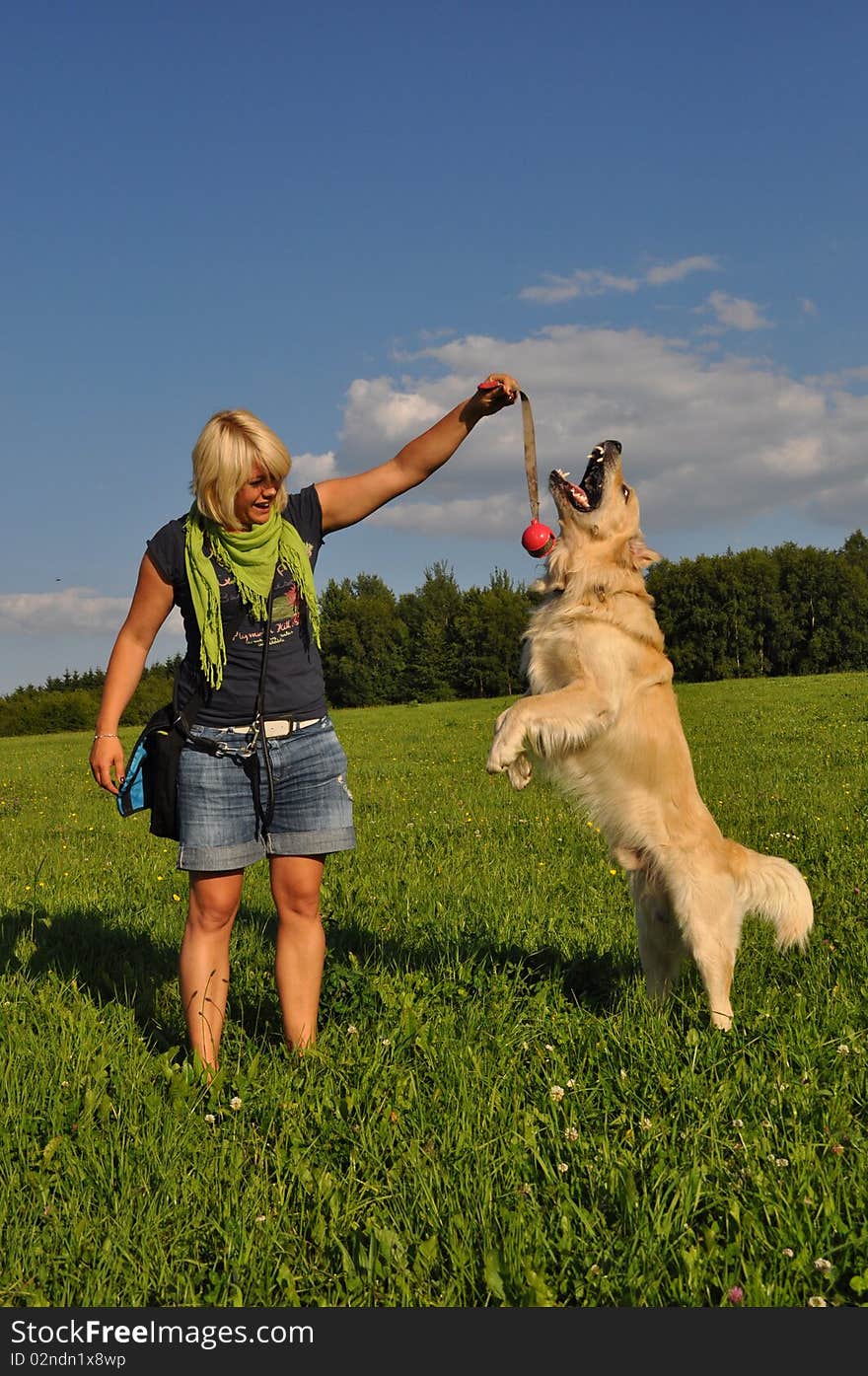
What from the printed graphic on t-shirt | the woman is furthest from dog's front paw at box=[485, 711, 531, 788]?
the printed graphic on t-shirt

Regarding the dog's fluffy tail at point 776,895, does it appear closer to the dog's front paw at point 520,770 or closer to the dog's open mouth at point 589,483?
the dog's front paw at point 520,770

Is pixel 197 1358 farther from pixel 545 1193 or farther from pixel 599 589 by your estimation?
pixel 599 589

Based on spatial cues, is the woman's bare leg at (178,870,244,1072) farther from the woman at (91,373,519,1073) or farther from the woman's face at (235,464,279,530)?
the woman's face at (235,464,279,530)

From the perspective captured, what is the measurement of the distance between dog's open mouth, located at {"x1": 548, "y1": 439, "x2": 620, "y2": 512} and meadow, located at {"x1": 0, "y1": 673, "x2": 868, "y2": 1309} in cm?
240

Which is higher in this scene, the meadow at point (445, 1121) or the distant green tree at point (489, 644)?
the distant green tree at point (489, 644)

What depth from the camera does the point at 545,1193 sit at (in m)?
3.10

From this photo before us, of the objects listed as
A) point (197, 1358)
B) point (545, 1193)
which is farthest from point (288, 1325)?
point (545, 1193)

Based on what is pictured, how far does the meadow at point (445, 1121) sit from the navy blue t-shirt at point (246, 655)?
53.6 inches

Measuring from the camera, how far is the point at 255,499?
4.17m

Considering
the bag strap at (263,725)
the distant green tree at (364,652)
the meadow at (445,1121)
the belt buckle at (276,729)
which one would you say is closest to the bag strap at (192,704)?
the bag strap at (263,725)

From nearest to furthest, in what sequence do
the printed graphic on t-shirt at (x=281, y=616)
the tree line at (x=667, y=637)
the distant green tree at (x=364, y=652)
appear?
the printed graphic on t-shirt at (x=281, y=616), the tree line at (x=667, y=637), the distant green tree at (x=364, y=652)

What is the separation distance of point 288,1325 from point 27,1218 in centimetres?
97

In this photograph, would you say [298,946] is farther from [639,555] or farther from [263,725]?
[639,555]

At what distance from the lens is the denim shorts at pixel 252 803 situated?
13.6 ft
